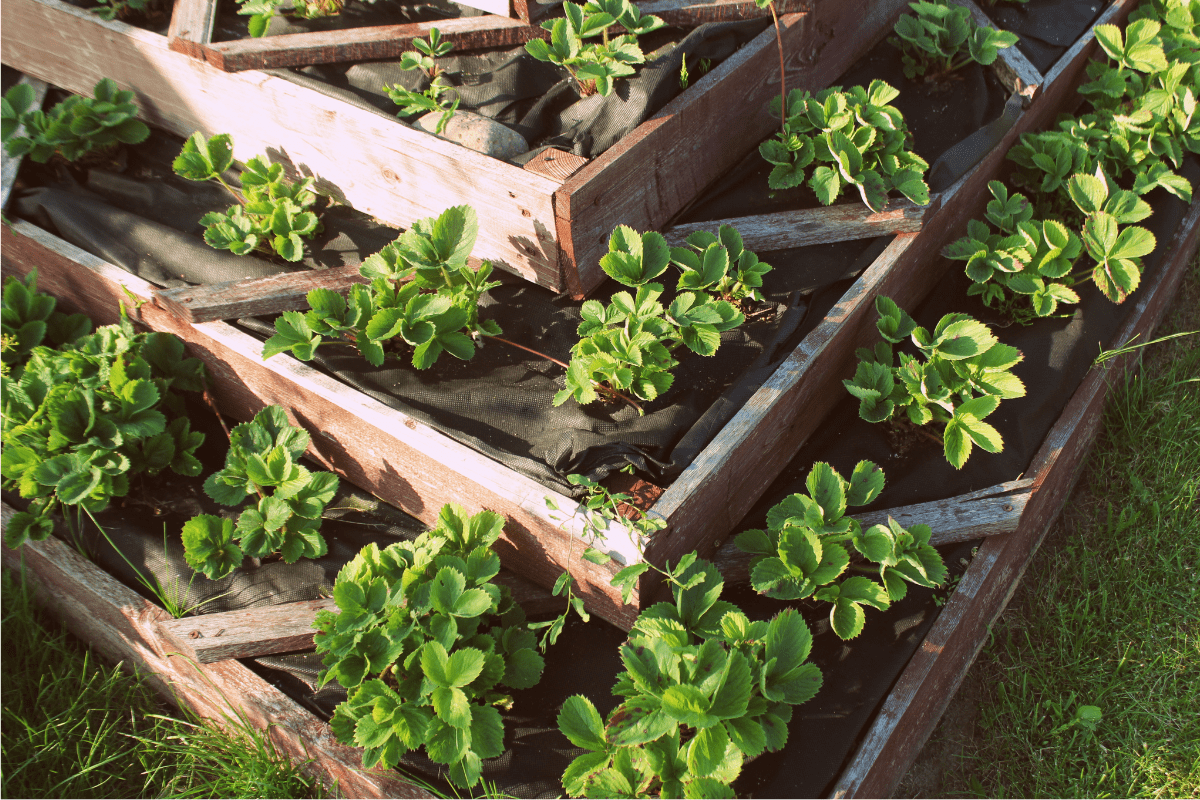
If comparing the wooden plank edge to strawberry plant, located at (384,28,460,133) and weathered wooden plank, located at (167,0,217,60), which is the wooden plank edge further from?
weathered wooden plank, located at (167,0,217,60)

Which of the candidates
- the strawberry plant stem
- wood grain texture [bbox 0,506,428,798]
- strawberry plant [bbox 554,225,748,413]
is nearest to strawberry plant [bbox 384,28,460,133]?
the strawberry plant stem

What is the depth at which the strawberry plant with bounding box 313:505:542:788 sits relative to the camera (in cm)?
173

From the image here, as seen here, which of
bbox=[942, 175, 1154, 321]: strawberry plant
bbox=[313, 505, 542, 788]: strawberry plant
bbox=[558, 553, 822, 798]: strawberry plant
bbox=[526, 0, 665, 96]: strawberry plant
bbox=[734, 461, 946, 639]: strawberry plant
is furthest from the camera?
bbox=[942, 175, 1154, 321]: strawberry plant

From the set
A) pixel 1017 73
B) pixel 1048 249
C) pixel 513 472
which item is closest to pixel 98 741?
pixel 513 472

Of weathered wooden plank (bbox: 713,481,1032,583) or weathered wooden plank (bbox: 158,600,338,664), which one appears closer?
weathered wooden plank (bbox: 158,600,338,664)

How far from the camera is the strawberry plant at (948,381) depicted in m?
2.21

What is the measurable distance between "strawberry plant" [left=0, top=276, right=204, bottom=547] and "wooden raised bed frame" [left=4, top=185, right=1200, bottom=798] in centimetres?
28

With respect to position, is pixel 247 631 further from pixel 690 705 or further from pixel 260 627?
pixel 690 705

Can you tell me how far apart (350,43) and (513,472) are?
1.75 metres

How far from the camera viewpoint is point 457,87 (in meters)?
2.76

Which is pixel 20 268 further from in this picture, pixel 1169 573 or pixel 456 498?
pixel 1169 573

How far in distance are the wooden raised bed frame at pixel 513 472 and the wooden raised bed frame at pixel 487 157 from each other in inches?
16.5

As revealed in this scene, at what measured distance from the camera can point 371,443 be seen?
7.66ft

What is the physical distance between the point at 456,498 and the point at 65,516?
136cm
